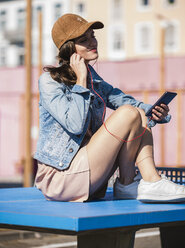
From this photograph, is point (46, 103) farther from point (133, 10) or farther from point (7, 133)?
point (133, 10)

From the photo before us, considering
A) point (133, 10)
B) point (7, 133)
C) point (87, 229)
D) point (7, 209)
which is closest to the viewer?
point (87, 229)

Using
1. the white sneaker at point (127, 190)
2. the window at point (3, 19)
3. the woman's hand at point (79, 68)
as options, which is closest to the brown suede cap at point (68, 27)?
the woman's hand at point (79, 68)

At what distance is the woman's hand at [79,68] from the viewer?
323 centimetres

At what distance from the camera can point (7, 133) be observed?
23.2 metres

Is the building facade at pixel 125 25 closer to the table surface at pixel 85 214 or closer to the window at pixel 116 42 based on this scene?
the window at pixel 116 42

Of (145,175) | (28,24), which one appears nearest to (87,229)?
(145,175)

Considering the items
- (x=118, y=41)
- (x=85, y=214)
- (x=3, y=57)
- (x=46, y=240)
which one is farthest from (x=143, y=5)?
(x=85, y=214)

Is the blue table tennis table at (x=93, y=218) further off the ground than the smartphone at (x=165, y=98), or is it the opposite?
the smartphone at (x=165, y=98)

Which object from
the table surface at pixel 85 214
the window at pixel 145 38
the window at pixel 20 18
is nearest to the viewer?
the table surface at pixel 85 214

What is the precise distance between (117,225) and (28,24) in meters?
6.07

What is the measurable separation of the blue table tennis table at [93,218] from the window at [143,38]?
32028 mm

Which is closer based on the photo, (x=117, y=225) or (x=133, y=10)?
(x=117, y=225)

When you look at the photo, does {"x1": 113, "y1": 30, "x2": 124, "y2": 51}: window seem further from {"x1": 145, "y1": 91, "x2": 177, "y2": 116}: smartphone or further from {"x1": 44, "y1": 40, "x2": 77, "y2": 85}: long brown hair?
{"x1": 145, "y1": 91, "x2": 177, "y2": 116}: smartphone

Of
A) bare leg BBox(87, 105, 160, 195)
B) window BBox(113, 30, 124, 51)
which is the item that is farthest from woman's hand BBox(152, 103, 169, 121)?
window BBox(113, 30, 124, 51)
